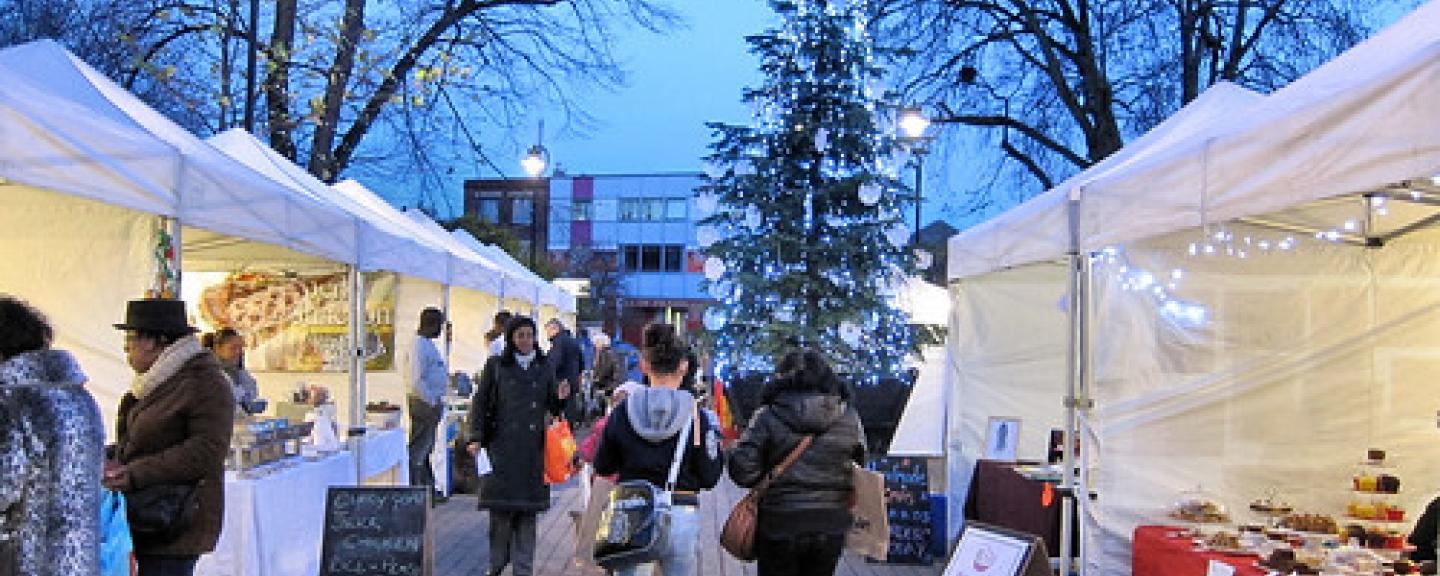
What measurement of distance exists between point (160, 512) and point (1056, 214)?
4735 millimetres

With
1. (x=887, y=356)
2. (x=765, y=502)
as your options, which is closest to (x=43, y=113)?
(x=765, y=502)

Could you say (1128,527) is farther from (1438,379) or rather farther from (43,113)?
(43,113)

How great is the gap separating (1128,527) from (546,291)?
48.5 ft

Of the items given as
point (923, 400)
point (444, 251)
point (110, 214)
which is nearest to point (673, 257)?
point (923, 400)

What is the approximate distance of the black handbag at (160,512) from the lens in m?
4.16

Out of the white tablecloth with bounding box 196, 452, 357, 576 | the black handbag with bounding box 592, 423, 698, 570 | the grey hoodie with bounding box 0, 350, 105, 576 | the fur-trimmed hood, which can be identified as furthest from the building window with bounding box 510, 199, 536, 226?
the grey hoodie with bounding box 0, 350, 105, 576

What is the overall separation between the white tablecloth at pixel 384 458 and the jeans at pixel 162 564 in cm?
388

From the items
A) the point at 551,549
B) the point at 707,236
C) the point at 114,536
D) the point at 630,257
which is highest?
the point at 630,257

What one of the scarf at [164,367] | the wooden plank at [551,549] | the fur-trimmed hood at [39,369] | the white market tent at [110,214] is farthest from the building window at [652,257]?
the fur-trimmed hood at [39,369]

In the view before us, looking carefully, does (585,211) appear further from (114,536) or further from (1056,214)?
(114,536)

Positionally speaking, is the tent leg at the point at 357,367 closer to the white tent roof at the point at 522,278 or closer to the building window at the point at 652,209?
the white tent roof at the point at 522,278

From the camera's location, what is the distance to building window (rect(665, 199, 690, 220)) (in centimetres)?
5814

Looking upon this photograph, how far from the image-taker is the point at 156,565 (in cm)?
433

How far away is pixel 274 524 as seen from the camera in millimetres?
6367
